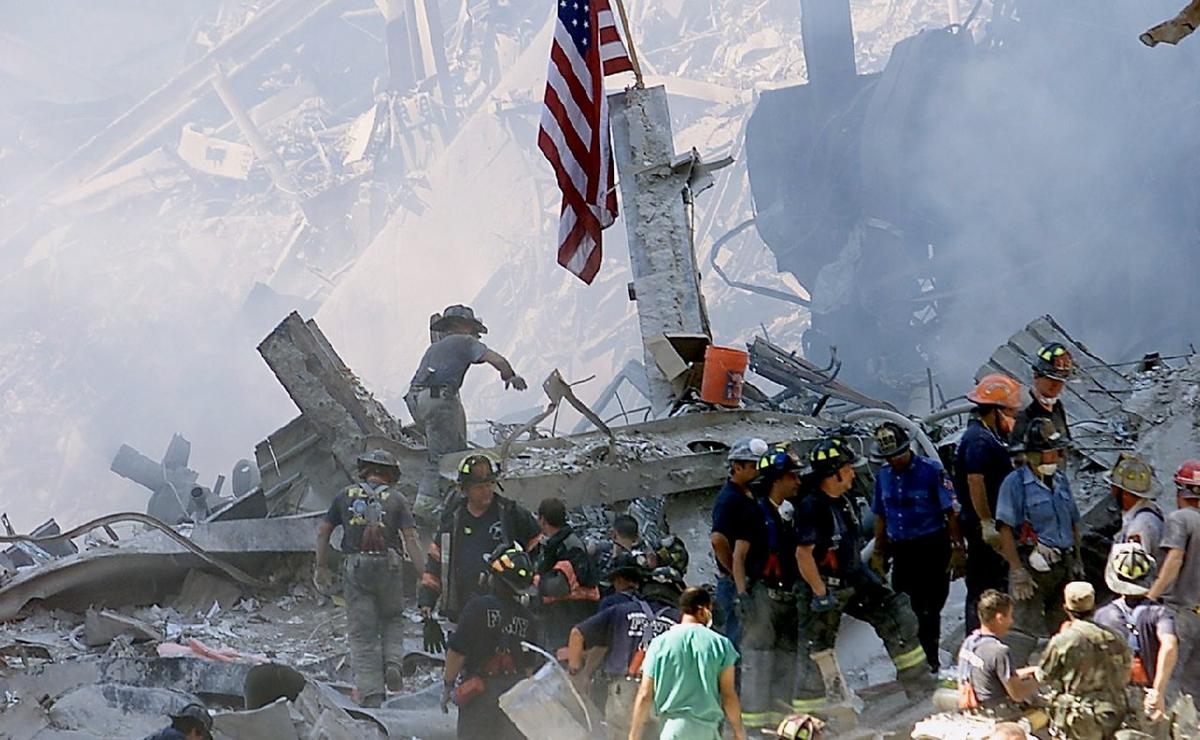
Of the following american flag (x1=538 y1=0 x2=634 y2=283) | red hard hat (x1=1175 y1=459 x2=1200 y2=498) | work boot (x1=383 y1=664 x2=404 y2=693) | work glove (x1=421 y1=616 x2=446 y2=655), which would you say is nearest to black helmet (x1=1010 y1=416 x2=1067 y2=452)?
red hard hat (x1=1175 y1=459 x2=1200 y2=498)

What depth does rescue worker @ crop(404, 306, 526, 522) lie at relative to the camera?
9844 millimetres

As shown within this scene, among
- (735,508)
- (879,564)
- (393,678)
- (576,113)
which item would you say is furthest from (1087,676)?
(576,113)

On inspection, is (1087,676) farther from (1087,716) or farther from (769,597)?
(769,597)

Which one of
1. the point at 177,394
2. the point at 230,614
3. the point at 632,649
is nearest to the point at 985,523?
A: the point at 632,649

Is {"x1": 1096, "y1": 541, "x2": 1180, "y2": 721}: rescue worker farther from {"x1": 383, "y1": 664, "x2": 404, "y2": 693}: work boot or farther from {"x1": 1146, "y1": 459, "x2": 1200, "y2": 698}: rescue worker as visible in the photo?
{"x1": 383, "y1": 664, "x2": 404, "y2": 693}: work boot

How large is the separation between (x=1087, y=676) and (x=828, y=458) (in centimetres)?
165

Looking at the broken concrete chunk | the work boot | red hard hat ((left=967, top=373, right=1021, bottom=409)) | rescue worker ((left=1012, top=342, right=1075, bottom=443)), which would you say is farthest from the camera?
the broken concrete chunk

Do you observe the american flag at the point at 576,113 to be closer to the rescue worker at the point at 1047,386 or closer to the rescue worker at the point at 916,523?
the rescue worker at the point at 916,523

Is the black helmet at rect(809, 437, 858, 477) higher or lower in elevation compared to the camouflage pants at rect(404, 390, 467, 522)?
lower

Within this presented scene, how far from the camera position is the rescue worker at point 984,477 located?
21.9 feet

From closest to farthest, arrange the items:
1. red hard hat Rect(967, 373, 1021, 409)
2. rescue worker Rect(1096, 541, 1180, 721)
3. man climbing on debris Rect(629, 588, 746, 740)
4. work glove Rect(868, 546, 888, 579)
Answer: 1. man climbing on debris Rect(629, 588, 746, 740)
2. rescue worker Rect(1096, 541, 1180, 721)
3. red hard hat Rect(967, 373, 1021, 409)
4. work glove Rect(868, 546, 888, 579)

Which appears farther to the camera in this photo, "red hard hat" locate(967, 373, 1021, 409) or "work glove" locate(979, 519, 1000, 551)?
"red hard hat" locate(967, 373, 1021, 409)

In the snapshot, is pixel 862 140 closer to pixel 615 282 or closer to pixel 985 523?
pixel 615 282

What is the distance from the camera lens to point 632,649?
6.01 meters
